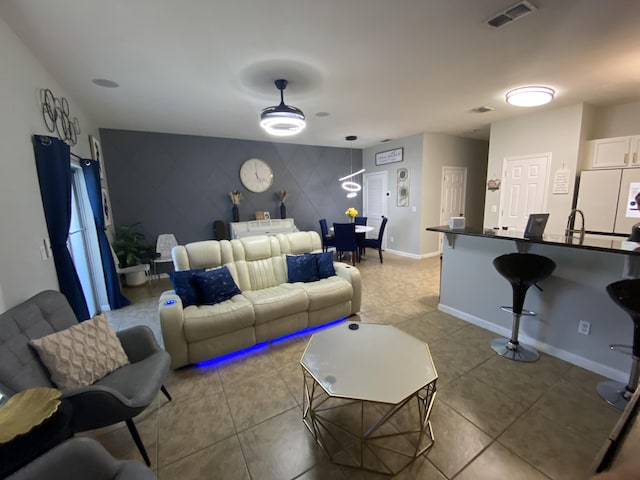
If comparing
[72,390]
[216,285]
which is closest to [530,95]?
[216,285]

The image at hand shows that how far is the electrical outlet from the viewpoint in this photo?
7.35 feet

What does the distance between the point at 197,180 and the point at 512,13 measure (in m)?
5.13

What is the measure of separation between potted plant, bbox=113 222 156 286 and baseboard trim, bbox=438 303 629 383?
15.5 ft

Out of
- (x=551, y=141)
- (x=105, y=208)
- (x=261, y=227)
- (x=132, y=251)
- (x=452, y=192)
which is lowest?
(x=132, y=251)

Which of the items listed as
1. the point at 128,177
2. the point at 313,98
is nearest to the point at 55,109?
the point at 128,177

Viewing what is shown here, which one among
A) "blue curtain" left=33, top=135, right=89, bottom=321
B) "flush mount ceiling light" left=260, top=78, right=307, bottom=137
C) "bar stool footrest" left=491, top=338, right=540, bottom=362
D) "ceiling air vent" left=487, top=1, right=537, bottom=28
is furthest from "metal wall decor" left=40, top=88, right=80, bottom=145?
"bar stool footrest" left=491, top=338, right=540, bottom=362

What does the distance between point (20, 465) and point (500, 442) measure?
7.53 ft

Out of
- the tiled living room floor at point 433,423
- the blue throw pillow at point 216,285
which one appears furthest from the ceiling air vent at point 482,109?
the blue throw pillow at point 216,285

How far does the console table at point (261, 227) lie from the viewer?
5.54 m

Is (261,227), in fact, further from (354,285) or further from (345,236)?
(354,285)

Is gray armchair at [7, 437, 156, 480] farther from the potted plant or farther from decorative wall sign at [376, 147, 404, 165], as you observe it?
decorative wall sign at [376, 147, 404, 165]

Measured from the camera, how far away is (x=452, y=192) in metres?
6.17

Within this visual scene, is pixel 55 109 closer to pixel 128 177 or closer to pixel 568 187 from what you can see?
pixel 128 177

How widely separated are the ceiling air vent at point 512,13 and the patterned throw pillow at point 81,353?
11.5 feet
